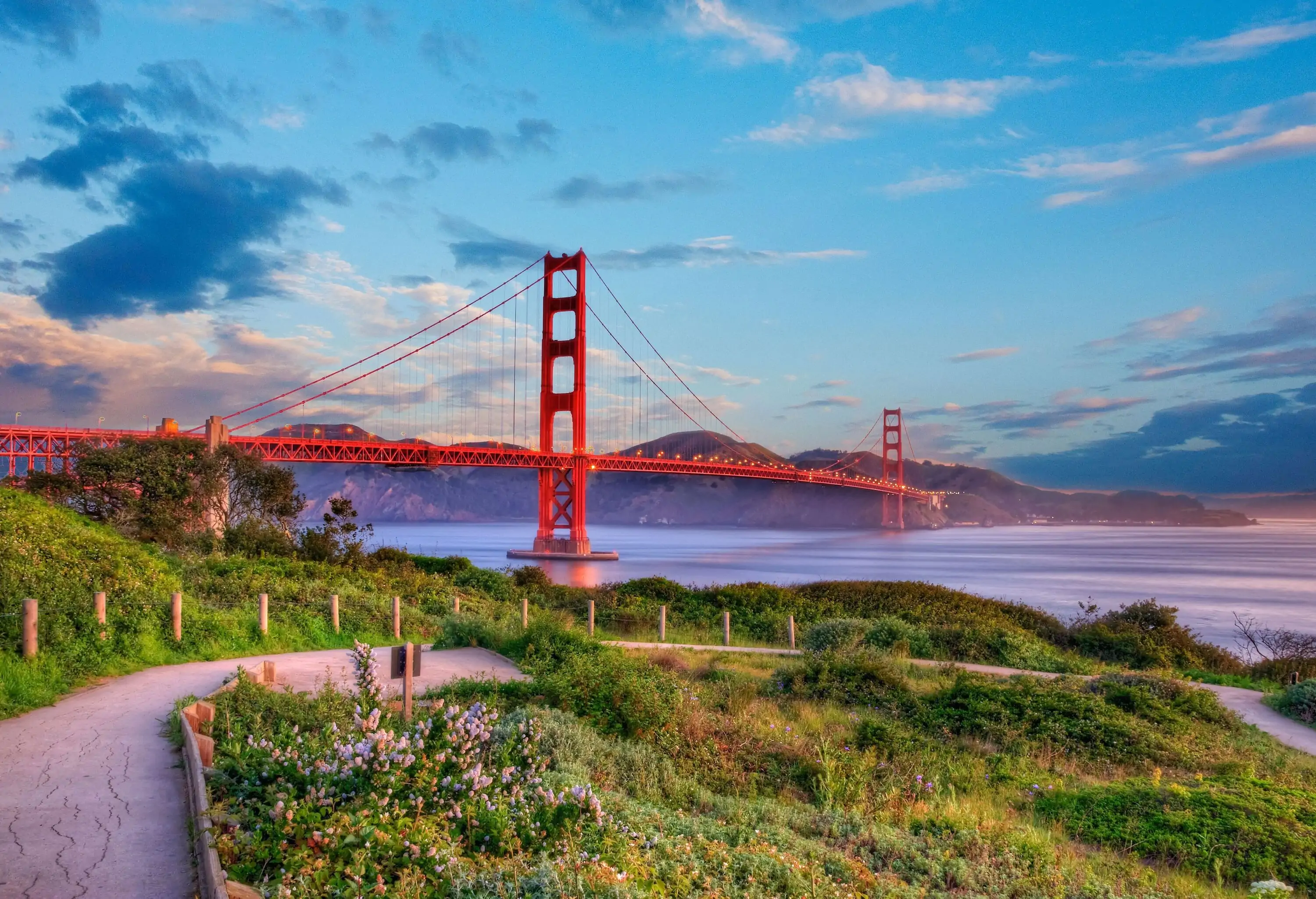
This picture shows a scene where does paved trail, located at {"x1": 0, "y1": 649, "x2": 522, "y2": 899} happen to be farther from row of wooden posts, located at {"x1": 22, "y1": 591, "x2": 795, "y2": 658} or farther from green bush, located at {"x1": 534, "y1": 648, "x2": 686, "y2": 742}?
green bush, located at {"x1": 534, "y1": 648, "x2": 686, "y2": 742}

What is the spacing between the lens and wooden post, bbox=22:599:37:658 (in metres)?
11.2

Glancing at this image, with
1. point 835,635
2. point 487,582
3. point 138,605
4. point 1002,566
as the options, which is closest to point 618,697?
point 138,605

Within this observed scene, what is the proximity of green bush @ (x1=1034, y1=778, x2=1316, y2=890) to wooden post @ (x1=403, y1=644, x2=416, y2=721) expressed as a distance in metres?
5.83

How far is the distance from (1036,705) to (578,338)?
53.7m

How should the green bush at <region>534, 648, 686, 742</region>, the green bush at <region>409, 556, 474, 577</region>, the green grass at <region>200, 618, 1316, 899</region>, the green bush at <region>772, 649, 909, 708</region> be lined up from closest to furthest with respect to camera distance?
1. the green grass at <region>200, 618, 1316, 899</region>
2. the green bush at <region>534, 648, 686, 742</region>
3. the green bush at <region>772, 649, 909, 708</region>
4. the green bush at <region>409, 556, 474, 577</region>

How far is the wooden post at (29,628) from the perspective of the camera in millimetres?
11180

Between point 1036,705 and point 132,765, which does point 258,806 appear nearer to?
point 132,765

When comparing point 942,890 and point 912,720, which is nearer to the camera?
point 942,890

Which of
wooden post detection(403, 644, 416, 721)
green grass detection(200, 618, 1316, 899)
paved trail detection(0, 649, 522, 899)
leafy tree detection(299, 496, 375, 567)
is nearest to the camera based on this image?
green grass detection(200, 618, 1316, 899)

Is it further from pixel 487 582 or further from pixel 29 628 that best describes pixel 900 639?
pixel 29 628

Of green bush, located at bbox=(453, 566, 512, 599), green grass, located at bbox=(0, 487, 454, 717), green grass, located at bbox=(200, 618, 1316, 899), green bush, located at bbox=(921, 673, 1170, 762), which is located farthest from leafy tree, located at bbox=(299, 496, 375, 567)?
green bush, located at bbox=(921, 673, 1170, 762)

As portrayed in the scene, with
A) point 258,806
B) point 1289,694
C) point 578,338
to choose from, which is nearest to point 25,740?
point 258,806

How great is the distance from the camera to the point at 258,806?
5570mm

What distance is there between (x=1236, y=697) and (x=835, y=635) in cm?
720
